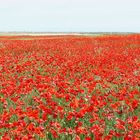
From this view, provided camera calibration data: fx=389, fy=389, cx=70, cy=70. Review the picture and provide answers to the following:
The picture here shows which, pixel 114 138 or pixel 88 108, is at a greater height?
pixel 88 108

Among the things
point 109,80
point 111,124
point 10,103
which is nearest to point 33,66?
point 109,80

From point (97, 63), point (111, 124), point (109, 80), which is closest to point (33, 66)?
point (97, 63)

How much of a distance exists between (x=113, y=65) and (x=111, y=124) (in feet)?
24.2

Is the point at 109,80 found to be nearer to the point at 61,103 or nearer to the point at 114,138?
the point at 61,103

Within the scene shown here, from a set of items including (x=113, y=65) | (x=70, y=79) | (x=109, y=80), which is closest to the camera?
(x=109, y=80)

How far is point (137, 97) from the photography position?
943 centimetres

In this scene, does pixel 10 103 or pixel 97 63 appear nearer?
pixel 10 103

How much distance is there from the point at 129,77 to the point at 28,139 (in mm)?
6171

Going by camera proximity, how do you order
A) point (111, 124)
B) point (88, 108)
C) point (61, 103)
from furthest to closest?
point (61, 103)
point (111, 124)
point (88, 108)

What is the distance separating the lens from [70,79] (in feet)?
40.0

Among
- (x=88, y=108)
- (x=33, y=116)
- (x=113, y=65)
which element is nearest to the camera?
(x=33, y=116)

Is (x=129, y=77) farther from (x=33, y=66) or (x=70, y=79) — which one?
(x=33, y=66)

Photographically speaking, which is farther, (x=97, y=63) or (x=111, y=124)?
(x=97, y=63)

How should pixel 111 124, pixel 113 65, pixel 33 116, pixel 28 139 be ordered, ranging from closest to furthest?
Result: pixel 28 139 < pixel 33 116 < pixel 111 124 < pixel 113 65
